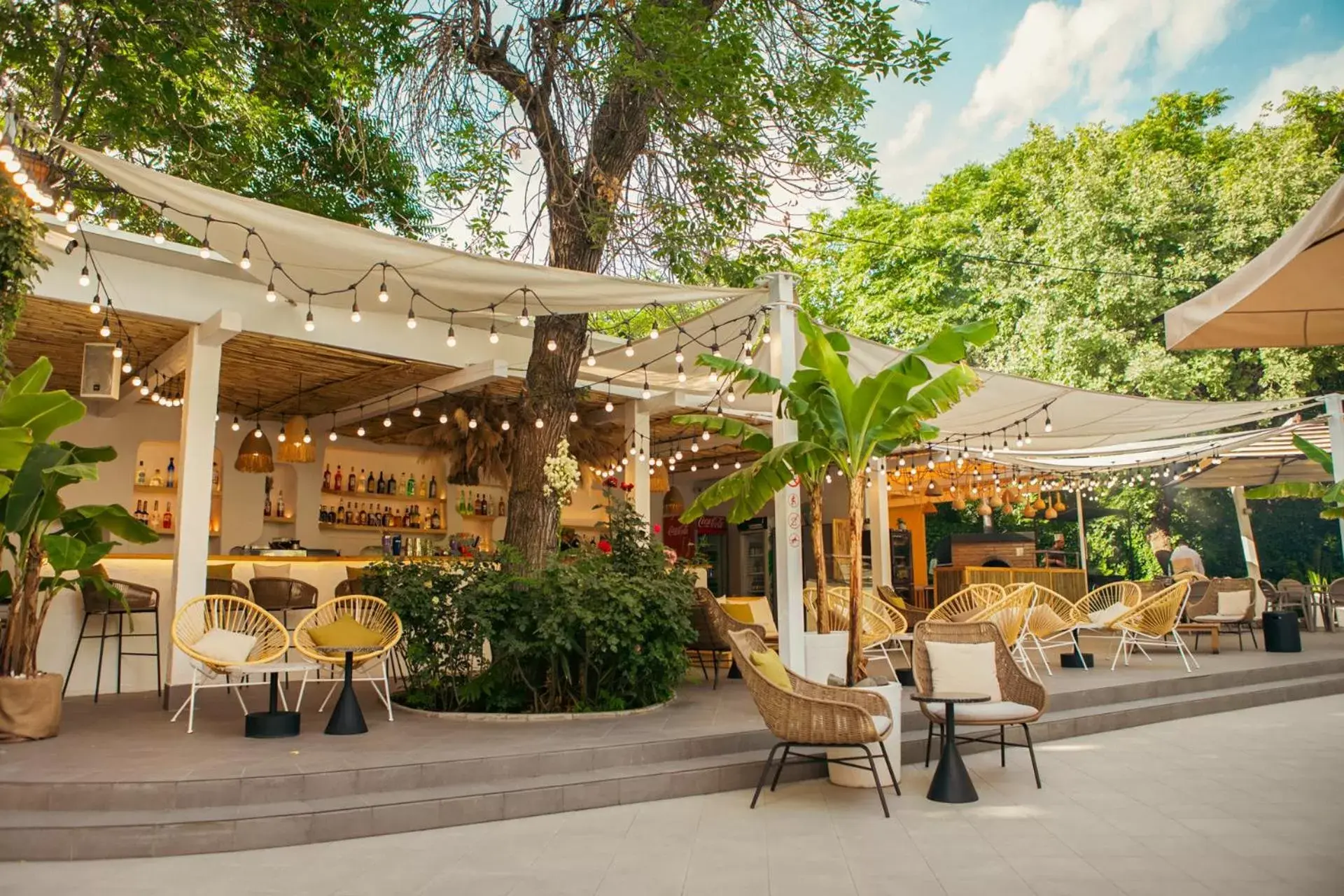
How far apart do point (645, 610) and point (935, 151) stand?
2412 cm

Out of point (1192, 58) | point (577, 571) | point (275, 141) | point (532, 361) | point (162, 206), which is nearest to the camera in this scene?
point (162, 206)

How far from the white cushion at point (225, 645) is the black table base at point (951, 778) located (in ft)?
14.8

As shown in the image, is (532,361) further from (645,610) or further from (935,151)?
(935,151)

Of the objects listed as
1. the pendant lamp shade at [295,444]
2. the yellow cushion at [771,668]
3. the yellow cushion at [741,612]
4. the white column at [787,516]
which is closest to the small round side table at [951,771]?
the yellow cushion at [771,668]

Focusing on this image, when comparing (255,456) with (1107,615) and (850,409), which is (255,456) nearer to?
(850,409)

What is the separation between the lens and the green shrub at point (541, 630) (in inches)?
251

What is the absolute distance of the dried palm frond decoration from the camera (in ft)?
32.3

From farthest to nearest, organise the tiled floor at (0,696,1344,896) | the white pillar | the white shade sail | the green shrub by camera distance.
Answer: the white pillar < the green shrub < the white shade sail < the tiled floor at (0,696,1344,896)

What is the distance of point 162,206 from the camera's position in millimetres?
5250

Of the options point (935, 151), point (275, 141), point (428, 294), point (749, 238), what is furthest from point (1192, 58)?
point (428, 294)

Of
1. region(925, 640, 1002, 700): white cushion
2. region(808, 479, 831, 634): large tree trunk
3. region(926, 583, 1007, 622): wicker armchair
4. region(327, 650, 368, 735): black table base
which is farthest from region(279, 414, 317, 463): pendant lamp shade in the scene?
region(925, 640, 1002, 700): white cushion

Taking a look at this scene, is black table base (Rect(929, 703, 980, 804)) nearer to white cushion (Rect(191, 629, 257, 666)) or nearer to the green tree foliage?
white cushion (Rect(191, 629, 257, 666))

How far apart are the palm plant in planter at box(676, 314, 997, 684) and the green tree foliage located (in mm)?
3711

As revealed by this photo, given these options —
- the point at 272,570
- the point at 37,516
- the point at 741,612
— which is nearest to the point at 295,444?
the point at 272,570
